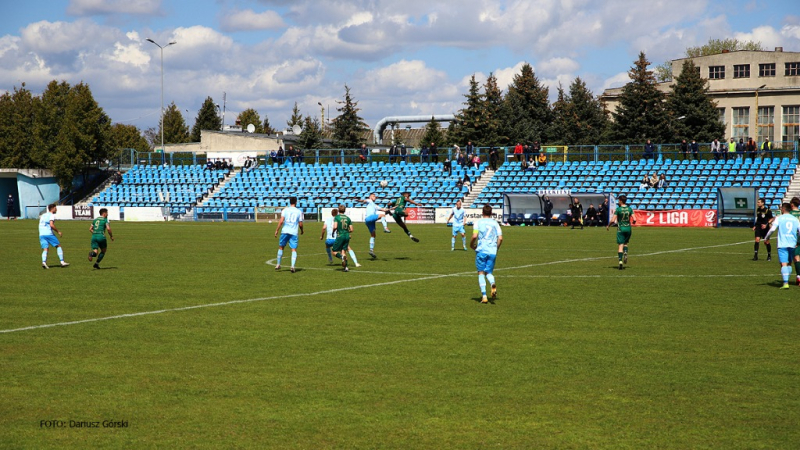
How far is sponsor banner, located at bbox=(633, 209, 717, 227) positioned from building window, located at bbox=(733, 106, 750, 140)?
4400 cm

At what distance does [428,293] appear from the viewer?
17797 mm

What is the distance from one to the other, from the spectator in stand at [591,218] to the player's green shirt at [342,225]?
104ft

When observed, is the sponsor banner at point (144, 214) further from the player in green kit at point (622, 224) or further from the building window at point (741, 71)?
the building window at point (741, 71)

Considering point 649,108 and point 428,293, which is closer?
point 428,293

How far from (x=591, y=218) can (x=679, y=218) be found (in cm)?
526

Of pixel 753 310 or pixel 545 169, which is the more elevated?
pixel 545 169

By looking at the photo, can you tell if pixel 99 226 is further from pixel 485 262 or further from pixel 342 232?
pixel 485 262

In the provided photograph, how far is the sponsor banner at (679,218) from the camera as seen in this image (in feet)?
161

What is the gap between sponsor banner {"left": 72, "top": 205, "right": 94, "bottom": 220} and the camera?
66.9 meters

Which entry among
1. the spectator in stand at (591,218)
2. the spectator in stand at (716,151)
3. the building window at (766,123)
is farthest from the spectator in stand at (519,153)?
the building window at (766,123)

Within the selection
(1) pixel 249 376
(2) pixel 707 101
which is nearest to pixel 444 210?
(2) pixel 707 101

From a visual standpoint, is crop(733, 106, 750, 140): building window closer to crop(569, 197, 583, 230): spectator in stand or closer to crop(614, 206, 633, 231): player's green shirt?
crop(569, 197, 583, 230): spectator in stand

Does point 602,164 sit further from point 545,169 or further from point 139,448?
point 139,448

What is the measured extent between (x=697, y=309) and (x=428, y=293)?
18.3 ft
